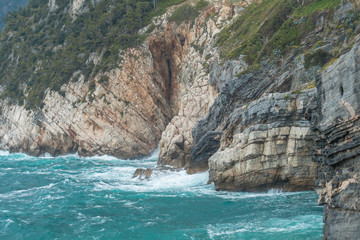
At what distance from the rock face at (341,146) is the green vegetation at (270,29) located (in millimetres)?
14423

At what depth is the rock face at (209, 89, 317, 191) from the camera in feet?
59.2

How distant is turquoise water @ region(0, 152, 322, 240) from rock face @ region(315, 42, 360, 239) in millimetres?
2782

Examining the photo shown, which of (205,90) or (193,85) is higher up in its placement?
(193,85)

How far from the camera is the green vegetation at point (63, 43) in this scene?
161ft

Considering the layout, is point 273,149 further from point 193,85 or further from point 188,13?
point 188,13

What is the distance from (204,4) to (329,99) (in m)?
39.0

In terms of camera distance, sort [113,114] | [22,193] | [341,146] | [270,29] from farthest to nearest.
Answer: [113,114]
[270,29]
[22,193]
[341,146]

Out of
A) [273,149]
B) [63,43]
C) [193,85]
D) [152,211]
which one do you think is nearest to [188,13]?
[193,85]

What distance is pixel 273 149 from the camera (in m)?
18.7

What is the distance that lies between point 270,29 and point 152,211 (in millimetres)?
18887

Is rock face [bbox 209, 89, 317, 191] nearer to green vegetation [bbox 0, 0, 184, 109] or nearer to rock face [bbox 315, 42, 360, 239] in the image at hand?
rock face [bbox 315, 42, 360, 239]

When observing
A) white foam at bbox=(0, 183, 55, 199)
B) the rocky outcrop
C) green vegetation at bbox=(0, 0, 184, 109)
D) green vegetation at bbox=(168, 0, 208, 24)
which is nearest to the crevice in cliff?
the rocky outcrop

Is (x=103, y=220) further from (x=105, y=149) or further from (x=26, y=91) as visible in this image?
(x=26, y=91)

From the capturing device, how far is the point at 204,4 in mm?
46719
